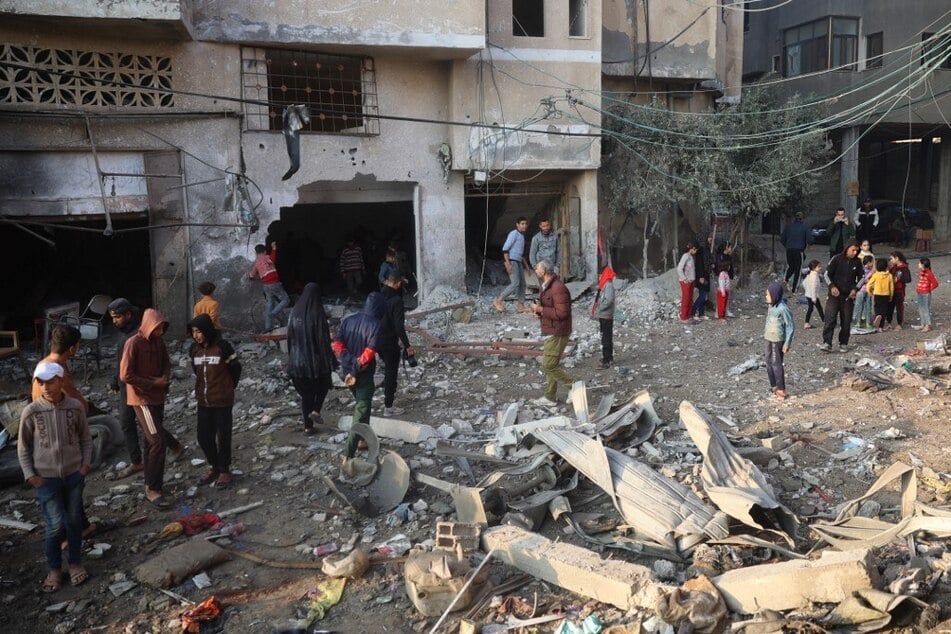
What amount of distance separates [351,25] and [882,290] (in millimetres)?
9095

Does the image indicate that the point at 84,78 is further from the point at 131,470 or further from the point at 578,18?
the point at 578,18

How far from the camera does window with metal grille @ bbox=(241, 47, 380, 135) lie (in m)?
12.6

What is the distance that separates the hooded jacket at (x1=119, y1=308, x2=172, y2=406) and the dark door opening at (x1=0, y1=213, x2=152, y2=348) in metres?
6.72

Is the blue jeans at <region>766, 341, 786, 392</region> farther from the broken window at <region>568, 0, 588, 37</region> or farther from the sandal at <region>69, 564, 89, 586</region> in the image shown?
the broken window at <region>568, 0, 588, 37</region>

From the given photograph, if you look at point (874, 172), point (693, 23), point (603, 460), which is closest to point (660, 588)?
point (603, 460)

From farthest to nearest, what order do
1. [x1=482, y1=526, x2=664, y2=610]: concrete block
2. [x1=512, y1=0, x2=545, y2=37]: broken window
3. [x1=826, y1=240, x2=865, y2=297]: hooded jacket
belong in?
1. [x1=512, y1=0, x2=545, y2=37]: broken window
2. [x1=826, y1=240, x2=865, y2=297]: hooded jacket
3. [x1=482, y1=526, x2=664, y2=610]: concrete block

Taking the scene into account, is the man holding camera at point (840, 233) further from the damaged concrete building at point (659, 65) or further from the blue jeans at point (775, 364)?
the blue jeans at point (775, 364)

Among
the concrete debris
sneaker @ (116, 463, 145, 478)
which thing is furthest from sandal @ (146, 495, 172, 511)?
the concrete debris

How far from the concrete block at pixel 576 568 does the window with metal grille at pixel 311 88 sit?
9022mm

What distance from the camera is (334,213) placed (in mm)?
19234

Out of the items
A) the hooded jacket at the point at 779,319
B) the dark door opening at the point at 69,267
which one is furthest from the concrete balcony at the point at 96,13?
the hooded jacket at the point at 779,319

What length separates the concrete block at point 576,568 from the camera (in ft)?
14.7

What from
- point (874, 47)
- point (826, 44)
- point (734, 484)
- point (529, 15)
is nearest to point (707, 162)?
point (529, 15)

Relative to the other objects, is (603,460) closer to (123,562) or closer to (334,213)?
(123,562)
